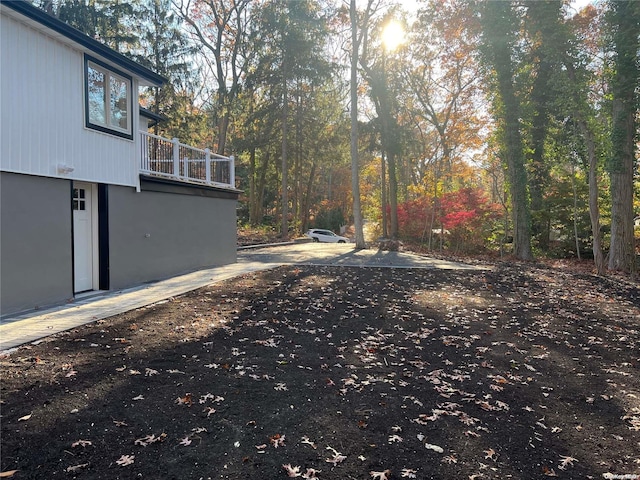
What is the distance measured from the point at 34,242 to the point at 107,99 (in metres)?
3.21

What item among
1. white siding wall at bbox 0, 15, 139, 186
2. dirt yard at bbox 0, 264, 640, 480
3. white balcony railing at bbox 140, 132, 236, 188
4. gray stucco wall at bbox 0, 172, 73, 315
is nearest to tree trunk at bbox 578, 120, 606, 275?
dirt yard at bbox 0, 264, 640, 480

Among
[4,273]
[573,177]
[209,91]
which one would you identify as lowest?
[4,273]

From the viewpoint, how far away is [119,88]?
8516 mm

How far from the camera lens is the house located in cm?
617

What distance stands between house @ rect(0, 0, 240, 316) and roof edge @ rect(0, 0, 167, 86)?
19mm

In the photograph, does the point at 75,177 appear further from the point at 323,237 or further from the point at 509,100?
the point at 323,237

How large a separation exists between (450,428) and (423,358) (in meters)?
1.66

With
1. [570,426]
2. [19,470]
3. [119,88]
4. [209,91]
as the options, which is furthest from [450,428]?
[209,91]

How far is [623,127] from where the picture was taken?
1192cm

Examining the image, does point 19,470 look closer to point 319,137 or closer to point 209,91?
point 319,137

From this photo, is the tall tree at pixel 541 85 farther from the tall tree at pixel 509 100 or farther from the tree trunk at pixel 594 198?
the tree trunk at pixel 594 198

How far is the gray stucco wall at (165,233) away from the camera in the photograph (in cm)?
848

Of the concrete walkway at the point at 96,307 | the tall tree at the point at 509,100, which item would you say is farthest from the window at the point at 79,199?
the tall tree at the point at 509,100

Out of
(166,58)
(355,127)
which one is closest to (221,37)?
(166,58)
